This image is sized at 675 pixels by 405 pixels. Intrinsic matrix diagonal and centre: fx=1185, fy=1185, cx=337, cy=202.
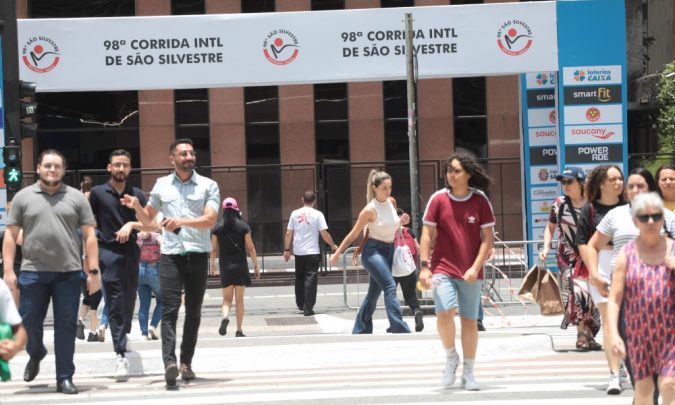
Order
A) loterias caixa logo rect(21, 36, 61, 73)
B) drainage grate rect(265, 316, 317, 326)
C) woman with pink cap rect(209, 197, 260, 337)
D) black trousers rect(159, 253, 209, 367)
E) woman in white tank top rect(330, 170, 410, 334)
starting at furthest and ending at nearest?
1. loterias caixa logo rect(21, 36, 61, 73)
2. drainage grate rect(265, 316, 317, 326)
3. woman with pink cap rect(209, 197, 260, 337)
4. woman in white tank top rect(330, 170, 410, 334)
5. black trousers rect(159, 253, 209, 367)

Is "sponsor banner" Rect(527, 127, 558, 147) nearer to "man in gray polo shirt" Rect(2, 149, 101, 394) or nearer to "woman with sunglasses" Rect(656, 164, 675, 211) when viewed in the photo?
"woman with sunglasses" Rect(656, 164, 675, 211)

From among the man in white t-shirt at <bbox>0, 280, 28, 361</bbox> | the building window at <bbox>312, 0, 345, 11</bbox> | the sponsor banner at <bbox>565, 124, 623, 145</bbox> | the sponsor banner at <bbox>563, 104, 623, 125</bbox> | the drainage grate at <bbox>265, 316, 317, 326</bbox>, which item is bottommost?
the drainage grate at <bbox>265, 316, 317, 326</bbox>

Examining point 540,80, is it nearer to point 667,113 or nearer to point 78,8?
point 667,113

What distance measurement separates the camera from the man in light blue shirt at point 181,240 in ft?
32.9

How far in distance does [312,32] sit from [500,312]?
575 centimetres

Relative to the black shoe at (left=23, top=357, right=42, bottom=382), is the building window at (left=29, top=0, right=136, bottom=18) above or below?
above

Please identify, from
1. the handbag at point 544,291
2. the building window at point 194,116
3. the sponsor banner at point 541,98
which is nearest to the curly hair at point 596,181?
the handbag at point 544,291

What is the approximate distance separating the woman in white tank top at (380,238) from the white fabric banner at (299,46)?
6.48 m

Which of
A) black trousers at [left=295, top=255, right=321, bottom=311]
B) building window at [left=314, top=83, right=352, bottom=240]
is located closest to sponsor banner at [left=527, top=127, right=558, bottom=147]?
black trousers at [left=295, top=255, right=321, bottom=311]

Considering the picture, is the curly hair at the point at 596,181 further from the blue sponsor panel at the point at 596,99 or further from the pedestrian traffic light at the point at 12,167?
the blue sponsor panel at the point at 596,99

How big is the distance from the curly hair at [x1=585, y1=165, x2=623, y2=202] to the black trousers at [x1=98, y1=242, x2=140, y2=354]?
422cm

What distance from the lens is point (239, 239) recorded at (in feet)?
49.1

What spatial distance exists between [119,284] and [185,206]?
1.32 m

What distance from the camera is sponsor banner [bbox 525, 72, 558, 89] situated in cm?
2203
